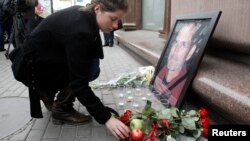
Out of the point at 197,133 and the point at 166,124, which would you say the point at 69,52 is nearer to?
the point at 166,124

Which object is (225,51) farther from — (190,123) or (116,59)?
(116,59)

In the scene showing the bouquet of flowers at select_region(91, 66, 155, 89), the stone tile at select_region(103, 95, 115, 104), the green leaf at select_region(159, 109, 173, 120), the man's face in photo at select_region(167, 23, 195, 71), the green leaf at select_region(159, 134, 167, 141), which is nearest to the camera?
the green leaf at select_region(159, 134, 167, 141)

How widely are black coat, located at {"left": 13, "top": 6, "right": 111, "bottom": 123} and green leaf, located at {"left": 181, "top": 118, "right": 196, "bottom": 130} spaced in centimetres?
51

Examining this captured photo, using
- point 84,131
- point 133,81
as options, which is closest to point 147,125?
point 84,131

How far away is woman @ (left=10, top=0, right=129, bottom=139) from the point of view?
2.26 metres

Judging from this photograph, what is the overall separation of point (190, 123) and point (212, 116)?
0.70m

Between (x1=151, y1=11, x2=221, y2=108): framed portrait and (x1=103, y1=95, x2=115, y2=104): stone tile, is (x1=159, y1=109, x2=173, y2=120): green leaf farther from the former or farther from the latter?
(x1=103, y1=95, x2=115, y2=104): stone tile

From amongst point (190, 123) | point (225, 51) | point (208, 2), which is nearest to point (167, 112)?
point (190, 123)

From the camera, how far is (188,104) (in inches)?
129

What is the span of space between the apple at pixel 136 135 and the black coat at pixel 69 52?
0.69 ft

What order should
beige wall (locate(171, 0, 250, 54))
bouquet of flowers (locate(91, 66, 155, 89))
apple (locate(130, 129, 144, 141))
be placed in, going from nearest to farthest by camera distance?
apple (locate(130, 129, 144, 141)) < beige wall (locate(171, 0, 250, 54)) < bouquet of flowers (locate(91, 66, 155, 89))

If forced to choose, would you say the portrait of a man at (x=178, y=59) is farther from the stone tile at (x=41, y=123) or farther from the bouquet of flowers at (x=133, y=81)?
the stone tile at (x=41, y=123)

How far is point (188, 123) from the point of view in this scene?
2.28 m

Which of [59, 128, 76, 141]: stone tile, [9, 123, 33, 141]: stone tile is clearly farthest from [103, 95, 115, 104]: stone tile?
[9, 123, 33, 141]: stone tile
